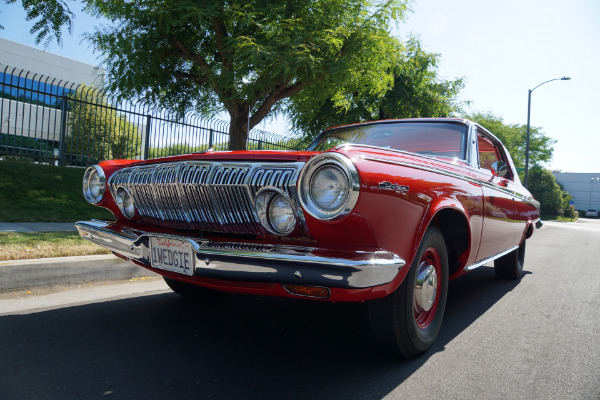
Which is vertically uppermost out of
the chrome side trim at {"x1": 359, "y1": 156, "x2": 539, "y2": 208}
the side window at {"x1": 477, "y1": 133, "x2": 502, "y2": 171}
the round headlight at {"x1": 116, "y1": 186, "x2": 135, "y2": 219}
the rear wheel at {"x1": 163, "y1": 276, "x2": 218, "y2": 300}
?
Answer: the side window at {"x1": 477, "y1": 133, "x2": 502, "y2": 171}

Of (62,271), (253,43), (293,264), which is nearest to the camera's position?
(293,264)

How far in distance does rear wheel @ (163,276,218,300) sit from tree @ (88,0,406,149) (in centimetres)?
487

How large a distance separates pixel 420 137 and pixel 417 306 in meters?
1.52

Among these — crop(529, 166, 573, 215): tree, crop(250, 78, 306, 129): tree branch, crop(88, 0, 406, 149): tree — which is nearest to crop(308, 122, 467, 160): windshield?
crop(88, 0, 406, 149): tree

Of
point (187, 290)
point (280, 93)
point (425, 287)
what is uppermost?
point (280, 93)

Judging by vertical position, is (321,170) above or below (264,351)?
above

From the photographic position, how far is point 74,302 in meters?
3.47

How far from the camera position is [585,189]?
227 ft

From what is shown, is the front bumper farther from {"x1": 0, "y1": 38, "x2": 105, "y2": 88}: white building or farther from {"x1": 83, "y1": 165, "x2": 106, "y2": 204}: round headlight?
{"x1": 0, "y1": 38, "x2": 105, "y2": 88}: white building

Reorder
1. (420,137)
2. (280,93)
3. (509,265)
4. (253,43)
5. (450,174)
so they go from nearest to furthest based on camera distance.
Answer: (450,174) → (420,137) → (509,265) → (253,43) → (280,93)

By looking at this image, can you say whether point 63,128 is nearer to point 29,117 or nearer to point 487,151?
point 29,117

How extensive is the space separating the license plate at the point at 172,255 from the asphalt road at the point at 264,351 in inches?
20.8

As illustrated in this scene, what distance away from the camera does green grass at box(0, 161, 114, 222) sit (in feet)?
21.3

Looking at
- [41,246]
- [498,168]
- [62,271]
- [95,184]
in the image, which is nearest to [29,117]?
[41,246]
